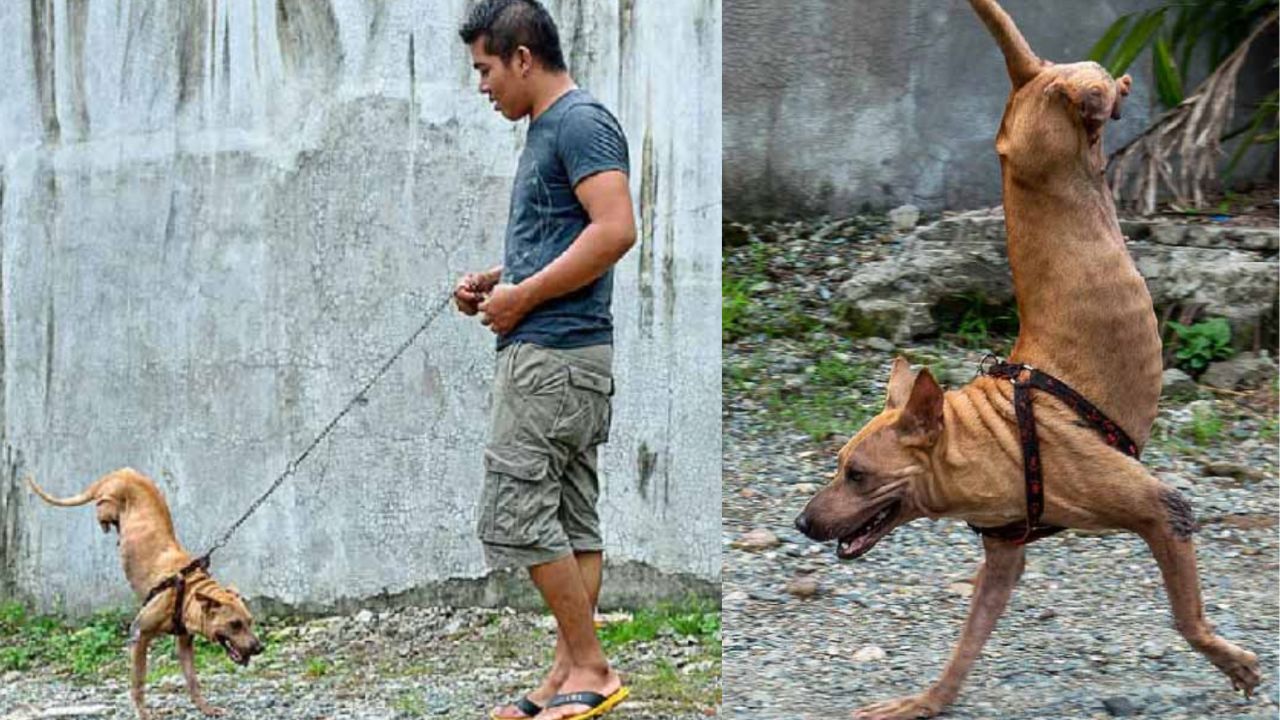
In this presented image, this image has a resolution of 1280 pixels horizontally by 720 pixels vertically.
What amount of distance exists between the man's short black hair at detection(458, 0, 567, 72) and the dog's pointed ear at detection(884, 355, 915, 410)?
112 cm

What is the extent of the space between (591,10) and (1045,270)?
7.46 ft

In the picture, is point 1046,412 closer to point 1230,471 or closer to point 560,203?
point 560,203

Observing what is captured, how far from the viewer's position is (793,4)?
4375mm

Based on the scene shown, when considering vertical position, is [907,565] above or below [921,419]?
below

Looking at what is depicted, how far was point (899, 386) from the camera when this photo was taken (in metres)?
3.21

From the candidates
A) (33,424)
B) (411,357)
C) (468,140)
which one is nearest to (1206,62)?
(468,140)

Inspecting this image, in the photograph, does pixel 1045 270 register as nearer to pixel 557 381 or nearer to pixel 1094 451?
pixel 1094 451

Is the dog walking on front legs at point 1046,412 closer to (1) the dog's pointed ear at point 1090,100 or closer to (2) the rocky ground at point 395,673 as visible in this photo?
(1) the dog's pointed ear at point 1090,100

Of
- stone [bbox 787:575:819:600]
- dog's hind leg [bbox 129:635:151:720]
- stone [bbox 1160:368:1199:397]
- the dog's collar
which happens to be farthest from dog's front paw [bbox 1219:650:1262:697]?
dog's hind leg [bbox 129:635:151:720]

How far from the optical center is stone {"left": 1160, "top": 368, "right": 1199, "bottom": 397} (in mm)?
4910

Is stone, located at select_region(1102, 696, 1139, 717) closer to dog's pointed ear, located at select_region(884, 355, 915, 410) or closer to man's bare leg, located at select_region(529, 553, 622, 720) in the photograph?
dog's pointed ear, located at select_region(884, 355, 915, 410)

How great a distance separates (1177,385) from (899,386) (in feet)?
6.66

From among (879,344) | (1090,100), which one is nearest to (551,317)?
(879,344)

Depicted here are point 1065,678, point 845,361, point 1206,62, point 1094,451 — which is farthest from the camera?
point 1206,62
